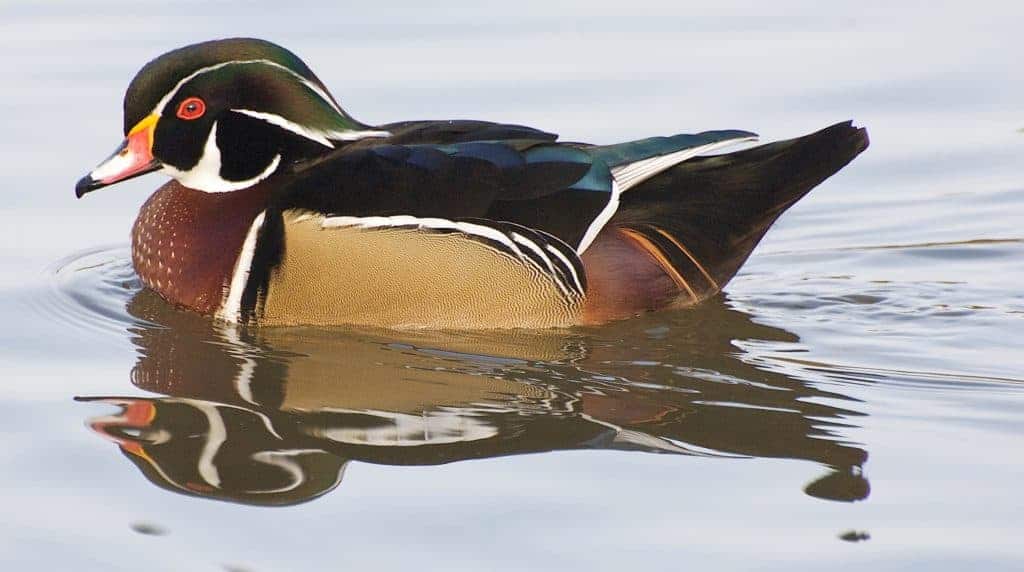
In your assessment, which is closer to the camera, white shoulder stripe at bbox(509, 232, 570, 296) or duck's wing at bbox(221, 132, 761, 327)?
duck's wing at bbox(221, 132, 761, 327)

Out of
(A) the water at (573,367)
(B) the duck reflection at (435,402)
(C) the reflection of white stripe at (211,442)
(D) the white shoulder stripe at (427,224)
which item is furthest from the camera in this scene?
(D) the white shoulder stripe at (427,224)

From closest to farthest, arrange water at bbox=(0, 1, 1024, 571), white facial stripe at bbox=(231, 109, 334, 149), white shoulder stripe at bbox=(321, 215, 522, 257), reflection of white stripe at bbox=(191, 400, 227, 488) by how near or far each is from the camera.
→ 1. water at bbox=(0, 1, 1024, 571)
2. reflection of white stripe at bbox=(191, 400, 227, 488)
3. white shoulder stripe at bbox=(321, 215, 522, 257)
4. white facial stripe at bbox=(231, 109, 334, 149)

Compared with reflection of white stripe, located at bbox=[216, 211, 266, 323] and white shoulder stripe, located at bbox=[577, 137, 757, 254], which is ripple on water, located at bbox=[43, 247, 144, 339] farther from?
white shoulder stripe, located at bbox=[577, 137, 757, 254]

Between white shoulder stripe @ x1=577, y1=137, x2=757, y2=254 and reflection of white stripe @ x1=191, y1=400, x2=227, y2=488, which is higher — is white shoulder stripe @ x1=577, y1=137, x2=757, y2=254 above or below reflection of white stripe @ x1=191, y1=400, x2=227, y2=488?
above

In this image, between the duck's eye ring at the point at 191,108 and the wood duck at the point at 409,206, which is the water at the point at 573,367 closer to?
the wood duck at the point at 409,206

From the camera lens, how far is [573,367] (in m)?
6.44

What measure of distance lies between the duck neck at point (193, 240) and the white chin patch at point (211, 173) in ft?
0.13

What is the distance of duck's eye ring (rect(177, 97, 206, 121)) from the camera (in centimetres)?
699

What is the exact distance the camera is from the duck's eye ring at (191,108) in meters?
6.99

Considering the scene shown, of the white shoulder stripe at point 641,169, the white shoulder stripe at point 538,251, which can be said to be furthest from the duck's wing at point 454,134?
the white shoulder stripe at point 538,251

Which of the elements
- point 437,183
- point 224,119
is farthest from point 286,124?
point 437,183

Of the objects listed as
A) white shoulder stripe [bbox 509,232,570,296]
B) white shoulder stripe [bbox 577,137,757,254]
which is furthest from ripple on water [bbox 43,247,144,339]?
white shoulder stripe [bbox 577,137,757,254]

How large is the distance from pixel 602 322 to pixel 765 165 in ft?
3.24

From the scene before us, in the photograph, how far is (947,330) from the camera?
22.4 feet
